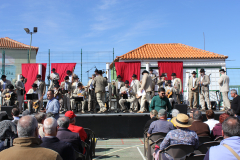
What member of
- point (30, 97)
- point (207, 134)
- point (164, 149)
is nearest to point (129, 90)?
point (30, 97)

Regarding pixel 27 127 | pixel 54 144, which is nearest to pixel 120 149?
pixel 54 144

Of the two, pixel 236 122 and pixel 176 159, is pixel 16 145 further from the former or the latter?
pixel 176 159

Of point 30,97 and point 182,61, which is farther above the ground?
point 182,61

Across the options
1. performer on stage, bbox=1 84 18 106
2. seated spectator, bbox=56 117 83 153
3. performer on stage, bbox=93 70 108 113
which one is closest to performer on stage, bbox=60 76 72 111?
performer on stage, bbox=93 70 108 113

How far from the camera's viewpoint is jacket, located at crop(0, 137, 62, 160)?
1612 millimetres

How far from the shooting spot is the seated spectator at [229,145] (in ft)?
6.52

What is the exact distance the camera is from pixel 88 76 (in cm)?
1265

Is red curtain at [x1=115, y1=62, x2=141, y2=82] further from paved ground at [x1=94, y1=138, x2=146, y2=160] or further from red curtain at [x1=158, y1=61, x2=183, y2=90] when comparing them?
paved ground at [x1=94, y1=138, x2=146, y2=160]

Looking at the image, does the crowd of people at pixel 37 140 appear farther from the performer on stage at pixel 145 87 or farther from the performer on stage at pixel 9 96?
the performer on stage at pixel 9 96

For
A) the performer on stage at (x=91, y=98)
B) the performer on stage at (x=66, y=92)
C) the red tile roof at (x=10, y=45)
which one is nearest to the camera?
the performer on stage at (x=91, y=98)

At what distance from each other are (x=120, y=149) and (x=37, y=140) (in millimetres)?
5348

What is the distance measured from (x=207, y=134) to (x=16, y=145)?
11.7 feet

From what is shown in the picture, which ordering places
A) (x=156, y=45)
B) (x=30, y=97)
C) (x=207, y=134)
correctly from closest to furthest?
1. (x=207, y=134)
2. (x=30, y=97)
3. (x=156, y=45)

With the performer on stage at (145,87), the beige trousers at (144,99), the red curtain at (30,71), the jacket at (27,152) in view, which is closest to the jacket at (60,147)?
the jacket at (27,152)
